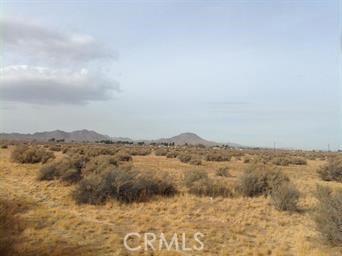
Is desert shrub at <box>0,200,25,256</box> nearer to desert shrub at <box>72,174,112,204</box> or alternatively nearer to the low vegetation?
desert shrub at <box>72,174,112,204</box>

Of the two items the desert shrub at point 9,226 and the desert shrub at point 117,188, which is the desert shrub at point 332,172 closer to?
the desert shrub at point 117,188

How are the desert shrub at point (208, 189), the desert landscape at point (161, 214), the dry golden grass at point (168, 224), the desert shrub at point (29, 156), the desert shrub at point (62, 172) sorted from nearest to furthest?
the dry golden grass at point (168, 224), the desert landscape at point (161, 214), the desert shrub at point (208, 189), the desert shrub at point (62, 172), the desert shrub at point (29, 156)

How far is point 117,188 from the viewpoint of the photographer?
18547mm

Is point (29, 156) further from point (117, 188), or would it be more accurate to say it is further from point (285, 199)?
point (285, 199)

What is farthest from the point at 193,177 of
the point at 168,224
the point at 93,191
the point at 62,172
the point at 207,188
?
the point at 168,224

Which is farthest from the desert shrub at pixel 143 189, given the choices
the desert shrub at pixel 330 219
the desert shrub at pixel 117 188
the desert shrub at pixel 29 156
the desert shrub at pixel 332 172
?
the desert shrub at pixel 29 156

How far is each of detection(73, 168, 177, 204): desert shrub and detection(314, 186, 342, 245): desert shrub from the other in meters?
8.28

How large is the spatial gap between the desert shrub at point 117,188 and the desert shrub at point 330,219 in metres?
8.28

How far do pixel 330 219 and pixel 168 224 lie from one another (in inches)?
204

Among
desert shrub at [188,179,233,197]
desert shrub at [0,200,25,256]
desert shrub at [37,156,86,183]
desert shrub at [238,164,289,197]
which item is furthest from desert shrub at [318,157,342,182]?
desert shrub at [0,200,25,256]

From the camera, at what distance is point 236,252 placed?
11.5 metres

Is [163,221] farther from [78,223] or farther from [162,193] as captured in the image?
[162,193]

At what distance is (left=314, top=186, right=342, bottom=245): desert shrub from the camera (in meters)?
11.8

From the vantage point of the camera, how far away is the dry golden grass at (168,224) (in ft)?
38.0
